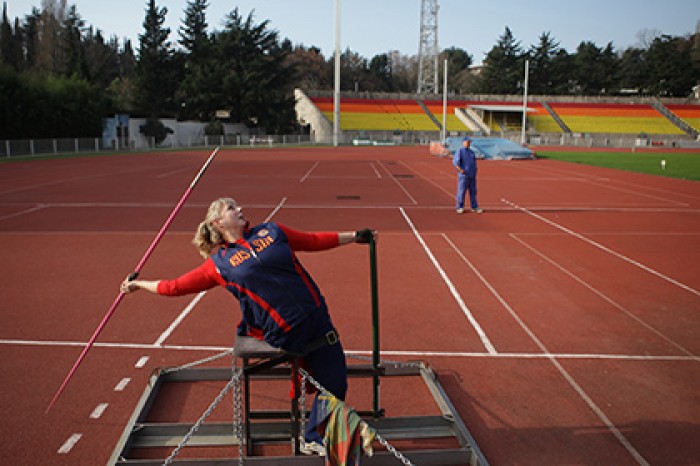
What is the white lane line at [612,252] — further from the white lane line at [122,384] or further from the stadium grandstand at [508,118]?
the stadium grandstand at [508,118]

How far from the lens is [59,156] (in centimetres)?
4016

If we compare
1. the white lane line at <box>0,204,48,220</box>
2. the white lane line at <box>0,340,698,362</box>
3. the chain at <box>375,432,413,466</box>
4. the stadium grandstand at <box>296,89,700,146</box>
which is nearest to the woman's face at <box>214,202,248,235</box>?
the chain at <box>375,432,413,466</box>

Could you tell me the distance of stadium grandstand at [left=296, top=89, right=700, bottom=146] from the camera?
6731 centimetres

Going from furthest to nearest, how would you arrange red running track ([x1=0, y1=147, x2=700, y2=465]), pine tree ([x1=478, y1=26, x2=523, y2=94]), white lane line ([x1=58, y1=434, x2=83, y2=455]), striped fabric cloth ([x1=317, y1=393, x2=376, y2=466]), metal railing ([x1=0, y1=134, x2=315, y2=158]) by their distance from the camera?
pine tree ([x1=478, y1=26, x2=523, y2=94]), metal railing ([x1=0, y1=134, x2=315, y2=158]), red running track ([x1=0, y1=147, x2=700, y2=465]), white lane line ([x1=58, y1=434, x2=83, y2=455]), striped fabric cloth ([x1=317, y1=393, x2=376, y2=466])

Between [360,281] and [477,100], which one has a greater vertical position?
[477,100]

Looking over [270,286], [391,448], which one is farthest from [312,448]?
[270,286]

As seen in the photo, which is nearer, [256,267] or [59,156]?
[256,267]

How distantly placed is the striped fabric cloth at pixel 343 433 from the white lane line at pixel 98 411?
8.19 feet

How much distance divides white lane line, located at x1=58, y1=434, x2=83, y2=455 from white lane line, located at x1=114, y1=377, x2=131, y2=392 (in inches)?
31.3

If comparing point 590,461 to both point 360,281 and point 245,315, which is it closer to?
point 245,315

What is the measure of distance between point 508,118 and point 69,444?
76.5 metres

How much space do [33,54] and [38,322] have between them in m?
93.3

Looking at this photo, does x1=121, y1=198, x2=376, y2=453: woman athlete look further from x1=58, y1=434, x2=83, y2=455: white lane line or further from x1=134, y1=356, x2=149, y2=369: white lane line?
x1=134, y1=356, x2=149, y2=369: white lane line

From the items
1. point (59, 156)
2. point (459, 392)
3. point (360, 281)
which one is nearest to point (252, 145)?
point (59, 156)
